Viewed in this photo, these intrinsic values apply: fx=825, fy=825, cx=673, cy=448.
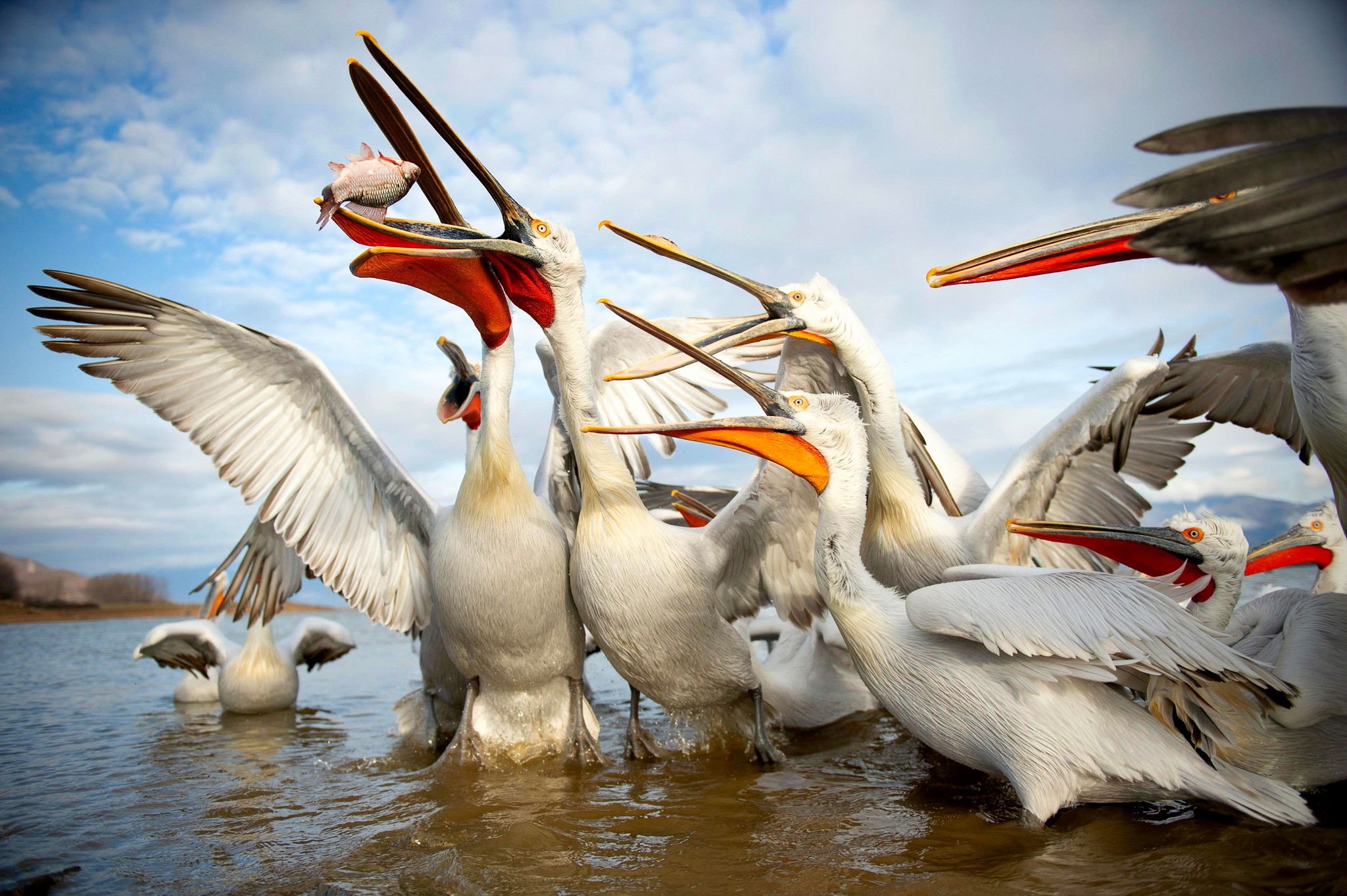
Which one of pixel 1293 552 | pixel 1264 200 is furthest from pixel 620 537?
pixel 1293 552

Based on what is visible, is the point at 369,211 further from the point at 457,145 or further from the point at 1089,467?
the point at 1089,467

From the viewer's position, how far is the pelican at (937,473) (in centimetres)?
360

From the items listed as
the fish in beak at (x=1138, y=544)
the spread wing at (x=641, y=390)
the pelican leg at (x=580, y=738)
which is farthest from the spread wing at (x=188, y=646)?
the fish in beak at (x=1138, y=544)

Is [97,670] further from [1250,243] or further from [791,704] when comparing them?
[1250,243]

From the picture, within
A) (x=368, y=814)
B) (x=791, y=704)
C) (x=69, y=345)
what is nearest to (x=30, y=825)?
(x=368, y=814)

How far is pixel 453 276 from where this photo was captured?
401 cm

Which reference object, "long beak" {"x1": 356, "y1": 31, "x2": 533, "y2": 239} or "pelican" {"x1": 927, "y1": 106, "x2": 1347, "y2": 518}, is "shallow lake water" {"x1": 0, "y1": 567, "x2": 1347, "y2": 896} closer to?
"pelican" {"x1": 927, "y1": 106, "x2": 1347, "y2": 518}

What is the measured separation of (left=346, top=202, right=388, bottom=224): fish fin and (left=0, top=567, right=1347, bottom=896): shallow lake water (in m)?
2.52

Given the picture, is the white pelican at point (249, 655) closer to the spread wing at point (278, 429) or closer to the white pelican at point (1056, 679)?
the spread wing at point (278, 429)

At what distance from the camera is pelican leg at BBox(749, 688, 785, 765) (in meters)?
4.11

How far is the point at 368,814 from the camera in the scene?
3320mm

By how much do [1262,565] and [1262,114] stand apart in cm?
422

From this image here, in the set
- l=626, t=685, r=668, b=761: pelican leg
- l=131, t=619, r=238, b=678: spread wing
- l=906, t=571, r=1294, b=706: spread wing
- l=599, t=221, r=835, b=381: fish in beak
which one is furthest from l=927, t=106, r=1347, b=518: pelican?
l=131, t=619, r=238, b=678: spread wing

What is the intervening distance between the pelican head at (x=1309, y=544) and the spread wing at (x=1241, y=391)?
500 mm
